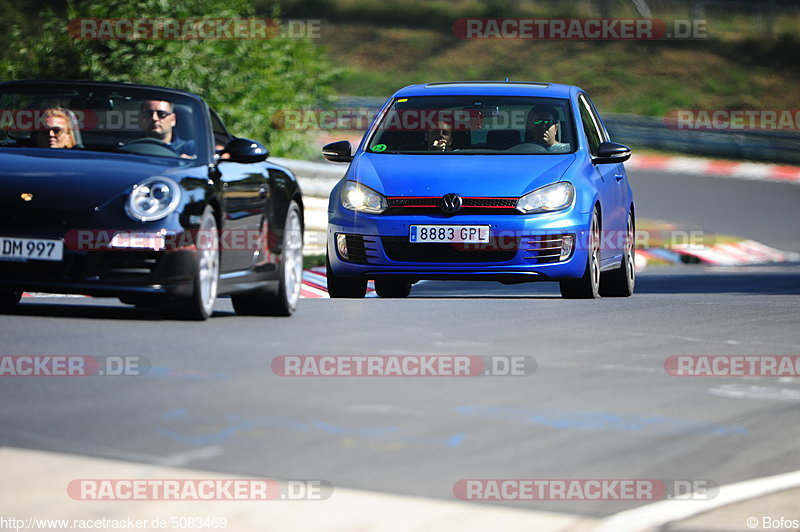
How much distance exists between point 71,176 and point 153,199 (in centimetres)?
50

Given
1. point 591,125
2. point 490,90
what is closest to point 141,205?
point 490,90

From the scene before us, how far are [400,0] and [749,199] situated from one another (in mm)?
34563

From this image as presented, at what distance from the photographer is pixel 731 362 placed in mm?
9500

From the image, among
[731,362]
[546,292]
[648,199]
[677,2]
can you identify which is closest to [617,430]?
[731,362]

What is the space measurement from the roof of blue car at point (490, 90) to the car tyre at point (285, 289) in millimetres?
2158

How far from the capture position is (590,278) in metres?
12.5

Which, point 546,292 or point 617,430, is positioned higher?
point 617,430

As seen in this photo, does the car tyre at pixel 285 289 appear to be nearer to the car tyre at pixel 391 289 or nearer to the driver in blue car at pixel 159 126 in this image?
the driver in blue car at pixel 159 126

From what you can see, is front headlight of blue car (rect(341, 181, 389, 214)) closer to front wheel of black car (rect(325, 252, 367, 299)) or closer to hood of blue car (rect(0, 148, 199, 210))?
front wheel of black car (rect(325, 252, 367, 299))

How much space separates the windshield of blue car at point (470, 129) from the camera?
12594mm

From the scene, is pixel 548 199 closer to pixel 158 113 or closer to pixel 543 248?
pixel 543 248

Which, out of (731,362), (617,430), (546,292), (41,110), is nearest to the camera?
(617,430)

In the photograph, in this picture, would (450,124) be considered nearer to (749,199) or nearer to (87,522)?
(87,522)

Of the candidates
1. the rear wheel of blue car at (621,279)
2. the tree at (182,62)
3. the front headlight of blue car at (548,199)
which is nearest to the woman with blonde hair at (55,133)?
the front headlight of blue car at (548,199)
